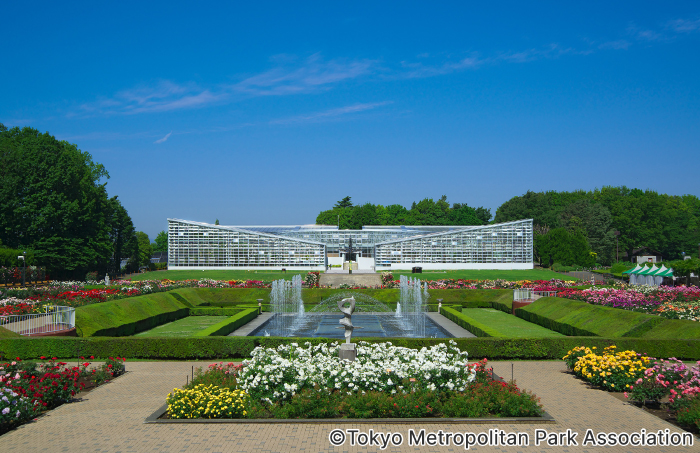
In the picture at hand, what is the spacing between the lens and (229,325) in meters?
21.5

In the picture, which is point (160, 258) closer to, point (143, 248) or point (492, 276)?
point (143, 248)

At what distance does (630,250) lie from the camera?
8794 cm

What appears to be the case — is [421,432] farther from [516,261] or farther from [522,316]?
[516,261]

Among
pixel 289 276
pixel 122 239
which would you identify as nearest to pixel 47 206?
pixel 289 276

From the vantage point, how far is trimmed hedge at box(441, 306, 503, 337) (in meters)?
19.1

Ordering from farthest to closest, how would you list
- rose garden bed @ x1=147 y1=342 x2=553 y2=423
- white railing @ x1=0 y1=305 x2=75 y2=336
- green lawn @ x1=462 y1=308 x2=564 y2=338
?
green lawn @ x1=462 y1=308 x2=564 y2=338 → white railing @ x1=0 y1=305 x2=75 y2=336 → rose garden bed @ x1=147 y1=342 x2=553 y2=423

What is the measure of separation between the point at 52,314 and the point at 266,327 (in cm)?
911

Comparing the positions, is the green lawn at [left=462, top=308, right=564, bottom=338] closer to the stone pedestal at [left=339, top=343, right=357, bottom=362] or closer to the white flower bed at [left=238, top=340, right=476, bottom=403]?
the stone pedestal at [left=339, top=343, right=357, bottom=362]

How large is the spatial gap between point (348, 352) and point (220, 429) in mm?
3493

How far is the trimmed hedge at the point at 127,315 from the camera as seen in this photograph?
1895cm

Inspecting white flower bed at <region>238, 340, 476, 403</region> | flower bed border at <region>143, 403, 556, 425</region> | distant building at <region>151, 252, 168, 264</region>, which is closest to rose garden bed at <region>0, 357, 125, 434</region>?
flower bed border at <region>143, 403, 556, 425</region>

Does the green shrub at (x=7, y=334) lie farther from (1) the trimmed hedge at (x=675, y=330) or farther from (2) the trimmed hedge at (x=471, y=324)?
(1) the trimmed hedge at (x=675, y=330)

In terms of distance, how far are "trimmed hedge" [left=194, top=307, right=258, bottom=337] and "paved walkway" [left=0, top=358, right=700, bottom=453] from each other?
6.78 metres

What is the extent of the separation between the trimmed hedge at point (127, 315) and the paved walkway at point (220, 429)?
727cm
